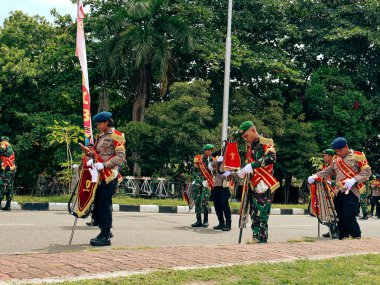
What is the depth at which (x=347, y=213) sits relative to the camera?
28.3 ft

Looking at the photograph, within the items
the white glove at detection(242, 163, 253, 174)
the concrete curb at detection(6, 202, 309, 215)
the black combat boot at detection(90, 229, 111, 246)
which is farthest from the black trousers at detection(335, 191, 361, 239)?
the concrete curb at detection(6, 202, 309, 215)

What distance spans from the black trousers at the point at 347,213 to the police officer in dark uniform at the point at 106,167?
356 centimetres

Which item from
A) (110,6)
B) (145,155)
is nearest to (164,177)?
(145,155)

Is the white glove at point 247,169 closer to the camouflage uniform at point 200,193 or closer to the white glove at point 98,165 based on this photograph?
the white glove at point 98,165

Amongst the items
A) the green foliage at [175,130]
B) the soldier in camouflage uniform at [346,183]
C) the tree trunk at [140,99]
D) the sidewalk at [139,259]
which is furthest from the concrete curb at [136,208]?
the sidewalk at [139,259]

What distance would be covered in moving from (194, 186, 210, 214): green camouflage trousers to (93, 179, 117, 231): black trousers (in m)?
4.27

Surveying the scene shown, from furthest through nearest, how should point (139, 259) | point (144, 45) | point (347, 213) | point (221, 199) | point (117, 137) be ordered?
point (144, 45) → point (221, 199) → point (347, 213) → point (117, 137) → point (139, 259)

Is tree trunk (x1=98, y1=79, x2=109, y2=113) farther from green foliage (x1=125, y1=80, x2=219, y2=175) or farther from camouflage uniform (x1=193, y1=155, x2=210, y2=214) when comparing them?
camouflage uniform (x1=193, y1=155, x2=210, y2=214)

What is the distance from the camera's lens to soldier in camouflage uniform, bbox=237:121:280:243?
7578mm

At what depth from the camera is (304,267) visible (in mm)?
5422

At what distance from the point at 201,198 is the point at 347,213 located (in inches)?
144

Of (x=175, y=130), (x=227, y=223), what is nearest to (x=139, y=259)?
(x=227, y=223)

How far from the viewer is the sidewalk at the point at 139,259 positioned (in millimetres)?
4668

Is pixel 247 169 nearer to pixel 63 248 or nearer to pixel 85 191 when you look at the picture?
pixel 85 191
